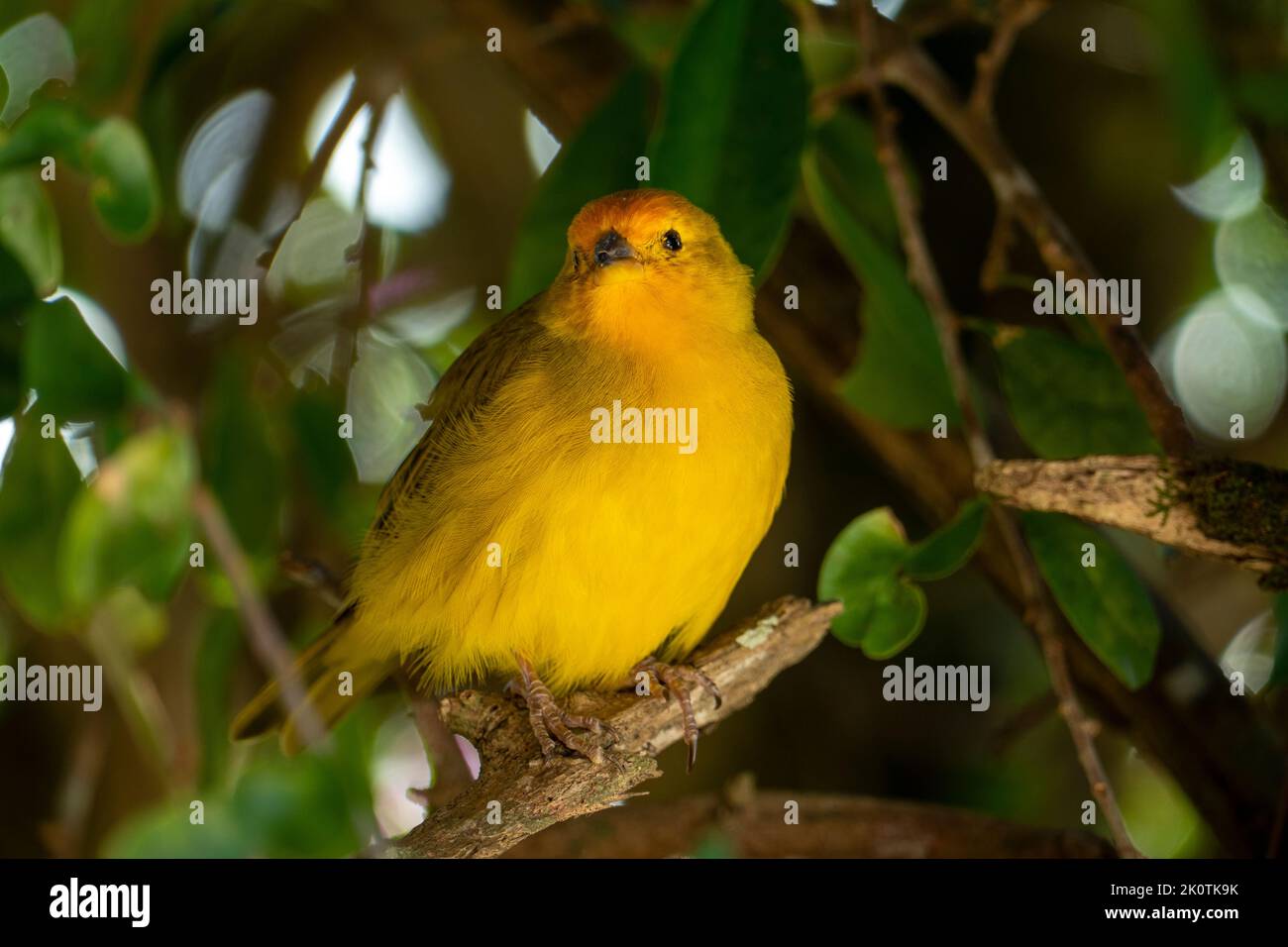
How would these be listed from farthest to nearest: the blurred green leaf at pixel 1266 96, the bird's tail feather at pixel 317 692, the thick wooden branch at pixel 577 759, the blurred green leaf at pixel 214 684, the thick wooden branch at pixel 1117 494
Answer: the blurred green leaf at pixel 1266 96 → the blurred green leaf at pixel 214 684 → the bird's tail feather at pixel 317 692 → the thick wooden branch at pixel 1117 494 → the thick wooden branch at pixel 577 759

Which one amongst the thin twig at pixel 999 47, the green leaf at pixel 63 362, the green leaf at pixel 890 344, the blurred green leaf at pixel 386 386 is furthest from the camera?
the blurred green leaf at pixel 386 386

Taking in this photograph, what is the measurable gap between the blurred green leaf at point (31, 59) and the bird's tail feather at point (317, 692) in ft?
4.65

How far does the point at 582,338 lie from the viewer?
2785 millimetres

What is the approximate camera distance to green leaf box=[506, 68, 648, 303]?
3059 mm

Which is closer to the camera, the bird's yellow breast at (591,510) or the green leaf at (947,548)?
the bird's yellow breast at (591,510)

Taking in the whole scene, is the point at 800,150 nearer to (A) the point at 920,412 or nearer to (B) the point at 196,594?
(A) the point at 920,412

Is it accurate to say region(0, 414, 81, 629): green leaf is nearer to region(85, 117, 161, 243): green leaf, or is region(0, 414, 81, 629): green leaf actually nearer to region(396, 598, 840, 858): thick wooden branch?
region(85, 117, 161, 243): green leaf

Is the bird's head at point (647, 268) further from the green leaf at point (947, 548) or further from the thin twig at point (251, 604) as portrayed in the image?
the thin twig at point (251, 604)

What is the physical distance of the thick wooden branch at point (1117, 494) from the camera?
252 cm

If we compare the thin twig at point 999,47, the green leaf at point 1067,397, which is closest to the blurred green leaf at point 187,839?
the green leaf at point 1067,397

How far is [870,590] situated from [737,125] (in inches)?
41.0

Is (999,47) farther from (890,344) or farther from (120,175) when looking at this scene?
(120,175)

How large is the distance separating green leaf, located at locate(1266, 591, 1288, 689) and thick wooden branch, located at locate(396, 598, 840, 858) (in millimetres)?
845

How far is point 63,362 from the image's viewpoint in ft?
8.71
